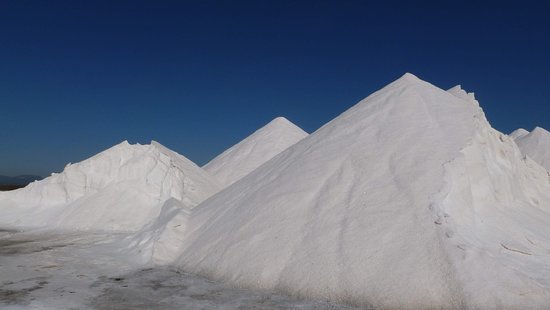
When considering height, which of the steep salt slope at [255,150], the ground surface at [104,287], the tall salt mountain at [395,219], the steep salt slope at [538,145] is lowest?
the ground surface at [104,287]

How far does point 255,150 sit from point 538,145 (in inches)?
652

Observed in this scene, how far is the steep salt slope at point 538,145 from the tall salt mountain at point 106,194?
19562 millimetres

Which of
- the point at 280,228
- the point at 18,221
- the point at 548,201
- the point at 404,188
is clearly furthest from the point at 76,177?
the point at 548,201

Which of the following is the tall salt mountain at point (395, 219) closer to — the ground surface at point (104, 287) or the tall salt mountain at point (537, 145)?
the ground surface at point (104, 287)

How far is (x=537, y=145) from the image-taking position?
25141 millimetres

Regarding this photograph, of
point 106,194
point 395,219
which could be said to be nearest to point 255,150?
point 106,194

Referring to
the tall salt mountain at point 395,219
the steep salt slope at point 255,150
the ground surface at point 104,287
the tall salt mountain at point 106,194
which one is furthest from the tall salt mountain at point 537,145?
the ground surface at point 104,287

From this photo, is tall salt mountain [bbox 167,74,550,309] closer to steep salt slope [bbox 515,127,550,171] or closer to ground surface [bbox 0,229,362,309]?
ground surface [bbox 0,229,362,309]

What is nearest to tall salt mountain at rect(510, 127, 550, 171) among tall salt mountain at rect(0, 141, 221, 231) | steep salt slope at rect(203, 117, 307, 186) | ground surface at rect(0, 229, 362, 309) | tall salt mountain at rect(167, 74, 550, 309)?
steep salt slope at rect(203, 117, 307, 186)

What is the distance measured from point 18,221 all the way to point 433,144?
34.2 feet

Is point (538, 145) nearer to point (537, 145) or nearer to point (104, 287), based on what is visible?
point (537, 145)

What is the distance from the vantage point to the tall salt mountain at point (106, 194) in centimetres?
1110

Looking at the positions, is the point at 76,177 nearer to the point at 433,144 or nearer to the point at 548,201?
the point at 433,144

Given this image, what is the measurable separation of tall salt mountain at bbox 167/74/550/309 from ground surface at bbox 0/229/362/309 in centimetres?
36
